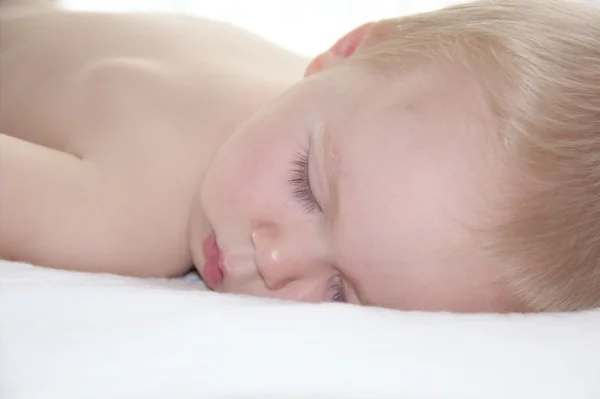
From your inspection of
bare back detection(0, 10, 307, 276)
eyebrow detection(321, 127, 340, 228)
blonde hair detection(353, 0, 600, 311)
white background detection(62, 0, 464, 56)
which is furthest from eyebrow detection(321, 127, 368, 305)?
white background detection(62, 0, 464, 56)

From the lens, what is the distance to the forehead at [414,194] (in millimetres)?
697

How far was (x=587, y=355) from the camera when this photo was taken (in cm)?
55

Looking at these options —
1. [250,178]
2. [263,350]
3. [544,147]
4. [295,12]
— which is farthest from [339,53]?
[295,12]

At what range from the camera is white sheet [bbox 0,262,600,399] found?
0.45 metres

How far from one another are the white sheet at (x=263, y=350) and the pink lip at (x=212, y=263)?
27 centimetres

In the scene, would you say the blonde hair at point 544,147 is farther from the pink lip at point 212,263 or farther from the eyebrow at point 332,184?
the pink lip at point 212,263

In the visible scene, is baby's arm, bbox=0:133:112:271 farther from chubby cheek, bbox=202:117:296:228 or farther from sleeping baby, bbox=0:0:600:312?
chubby cheek, bbox=202:117:296:228

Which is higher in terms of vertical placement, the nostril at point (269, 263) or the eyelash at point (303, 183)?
the eyelash at point (303, 183)

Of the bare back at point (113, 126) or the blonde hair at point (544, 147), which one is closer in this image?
the blonde hair at point (544, 147)

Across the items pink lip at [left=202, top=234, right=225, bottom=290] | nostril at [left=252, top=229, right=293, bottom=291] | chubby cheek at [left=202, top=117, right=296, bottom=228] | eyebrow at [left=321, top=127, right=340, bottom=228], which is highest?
eyebrow at [left=321, top=127, right=340, bottom=228]

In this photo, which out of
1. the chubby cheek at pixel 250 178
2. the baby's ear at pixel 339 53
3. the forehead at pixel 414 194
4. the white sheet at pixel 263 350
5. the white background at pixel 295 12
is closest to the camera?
the white sheet at pixel 263 350

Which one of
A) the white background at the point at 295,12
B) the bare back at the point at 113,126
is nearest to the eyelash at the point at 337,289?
the bare back at the point at 113,126

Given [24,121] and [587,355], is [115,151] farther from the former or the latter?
[587,355]

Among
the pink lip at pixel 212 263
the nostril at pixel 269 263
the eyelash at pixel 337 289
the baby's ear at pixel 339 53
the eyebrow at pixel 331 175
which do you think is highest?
the baby's ear at pixel 339 53
